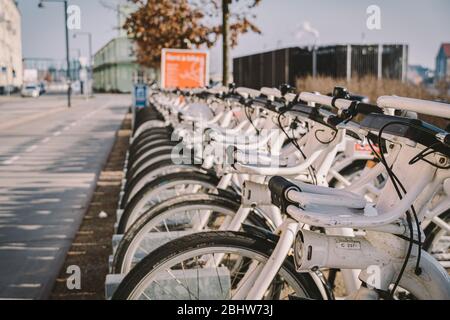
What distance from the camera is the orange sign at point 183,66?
34.4ft

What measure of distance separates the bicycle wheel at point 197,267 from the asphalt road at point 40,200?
1668 mm

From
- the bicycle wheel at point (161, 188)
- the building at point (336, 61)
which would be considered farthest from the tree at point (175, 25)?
the bicycle wheel at point (161, 188)

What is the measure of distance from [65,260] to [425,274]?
3.17m

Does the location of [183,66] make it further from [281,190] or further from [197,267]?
[281,190]

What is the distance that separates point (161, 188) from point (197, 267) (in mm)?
1154

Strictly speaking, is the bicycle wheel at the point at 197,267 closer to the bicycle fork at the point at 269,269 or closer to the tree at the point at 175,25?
the bicycle fork at the point at 269,269

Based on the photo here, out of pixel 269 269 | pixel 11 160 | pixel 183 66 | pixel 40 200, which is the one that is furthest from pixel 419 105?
pixel 11 160

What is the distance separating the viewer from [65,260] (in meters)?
4.61

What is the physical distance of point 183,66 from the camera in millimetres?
10555

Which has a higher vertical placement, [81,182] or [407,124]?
[407,124]

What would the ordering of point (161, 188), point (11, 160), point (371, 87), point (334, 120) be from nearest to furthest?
point (334, 120) < point (161, 188) < point (371, 87) < point (11, 160)
